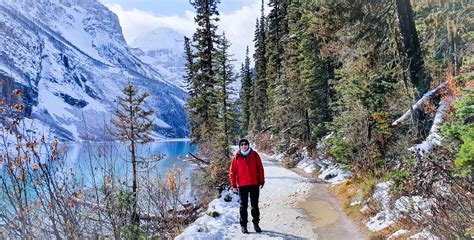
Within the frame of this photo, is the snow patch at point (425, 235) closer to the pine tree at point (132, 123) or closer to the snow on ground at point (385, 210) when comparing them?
the snow on ground at point (385, 210)

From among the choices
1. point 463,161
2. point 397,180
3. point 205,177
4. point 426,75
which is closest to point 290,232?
point 397,180

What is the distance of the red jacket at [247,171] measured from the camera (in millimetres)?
8070

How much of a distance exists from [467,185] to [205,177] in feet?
55.4

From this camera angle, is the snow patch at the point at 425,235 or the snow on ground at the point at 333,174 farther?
the snow on ground at the point at 333,174

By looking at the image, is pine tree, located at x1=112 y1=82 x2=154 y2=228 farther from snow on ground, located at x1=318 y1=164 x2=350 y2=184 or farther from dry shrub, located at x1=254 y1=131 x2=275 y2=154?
dry shrub, located at x1=254 y1=131 x2=275 y2=154

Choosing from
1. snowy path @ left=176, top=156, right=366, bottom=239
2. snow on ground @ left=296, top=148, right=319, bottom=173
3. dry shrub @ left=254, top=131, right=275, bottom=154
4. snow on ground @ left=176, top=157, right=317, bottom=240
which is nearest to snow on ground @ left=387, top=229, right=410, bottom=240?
snowy path @ left=176, top=156, right=366, bottom=239

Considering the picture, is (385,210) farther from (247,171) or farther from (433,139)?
(247,171)

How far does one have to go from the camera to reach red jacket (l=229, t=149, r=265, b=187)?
807 centimetres

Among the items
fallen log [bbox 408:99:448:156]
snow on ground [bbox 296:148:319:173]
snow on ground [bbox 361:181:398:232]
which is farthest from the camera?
snow on ground [bbox 296:148:319:173]

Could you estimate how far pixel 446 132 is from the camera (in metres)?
5.45

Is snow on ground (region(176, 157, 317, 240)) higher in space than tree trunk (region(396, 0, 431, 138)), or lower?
lower

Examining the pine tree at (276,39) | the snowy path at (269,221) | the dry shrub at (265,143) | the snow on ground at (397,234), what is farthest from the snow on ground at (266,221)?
the dry shrub at (265,143)

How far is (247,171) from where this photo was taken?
26.5 ft

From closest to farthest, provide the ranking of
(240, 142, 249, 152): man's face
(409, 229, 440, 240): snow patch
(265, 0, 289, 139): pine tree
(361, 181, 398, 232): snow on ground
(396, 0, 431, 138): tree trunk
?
(409, 229, 440, 240): snow patch
(361, 181, 398, 232): snow on ground
(240, 142, 249, 152): man's face
(396, 0, 431, 138): tree trunk
(265, 0, 289, 139): pine tree
